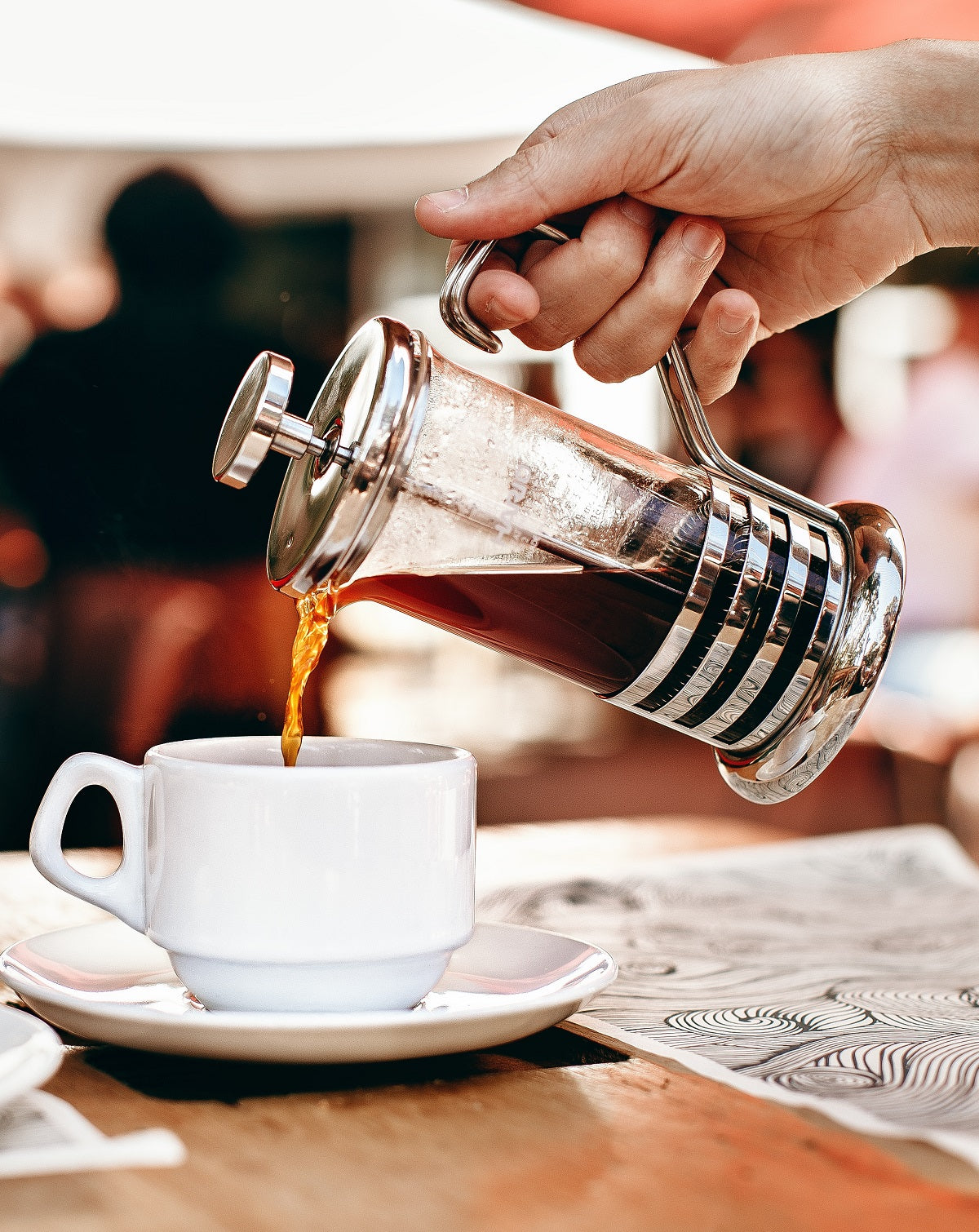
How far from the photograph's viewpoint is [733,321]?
708mm

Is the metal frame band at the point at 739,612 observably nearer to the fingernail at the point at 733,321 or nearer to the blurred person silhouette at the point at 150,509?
the fingernail at the point at 733,321

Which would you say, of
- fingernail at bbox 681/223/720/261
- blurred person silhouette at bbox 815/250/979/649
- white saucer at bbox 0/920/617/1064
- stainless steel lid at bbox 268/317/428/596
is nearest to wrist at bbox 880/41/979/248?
fingernail at bbox 681/223/720/261

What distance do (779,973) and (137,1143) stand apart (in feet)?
1.31

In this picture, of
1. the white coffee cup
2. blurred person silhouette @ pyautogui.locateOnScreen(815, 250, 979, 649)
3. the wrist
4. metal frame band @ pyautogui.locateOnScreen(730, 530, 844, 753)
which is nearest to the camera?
the white coffee cup

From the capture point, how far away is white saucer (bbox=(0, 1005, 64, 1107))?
36cm

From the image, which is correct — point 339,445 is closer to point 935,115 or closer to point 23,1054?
point 23,1054

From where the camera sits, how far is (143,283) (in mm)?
1146

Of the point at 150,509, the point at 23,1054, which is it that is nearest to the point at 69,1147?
the point at 23,1054

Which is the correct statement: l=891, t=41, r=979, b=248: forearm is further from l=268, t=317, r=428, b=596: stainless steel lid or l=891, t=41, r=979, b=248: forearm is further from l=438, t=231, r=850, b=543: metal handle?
l=268, t=317, r=428, b=596: stainless steel lid

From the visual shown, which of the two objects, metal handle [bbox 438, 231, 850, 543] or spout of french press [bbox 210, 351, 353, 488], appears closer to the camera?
spout of french press [bbox 210, 351, 353, 488]

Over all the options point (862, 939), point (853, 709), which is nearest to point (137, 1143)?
point (853, 709)

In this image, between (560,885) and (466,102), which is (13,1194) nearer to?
(560,885)

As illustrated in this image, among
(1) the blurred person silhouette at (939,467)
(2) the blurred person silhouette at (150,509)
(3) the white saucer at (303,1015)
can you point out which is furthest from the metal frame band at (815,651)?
(1) the blurred person silhouette at (939,467)

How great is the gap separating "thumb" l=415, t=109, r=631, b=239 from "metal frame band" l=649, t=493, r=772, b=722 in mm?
194
